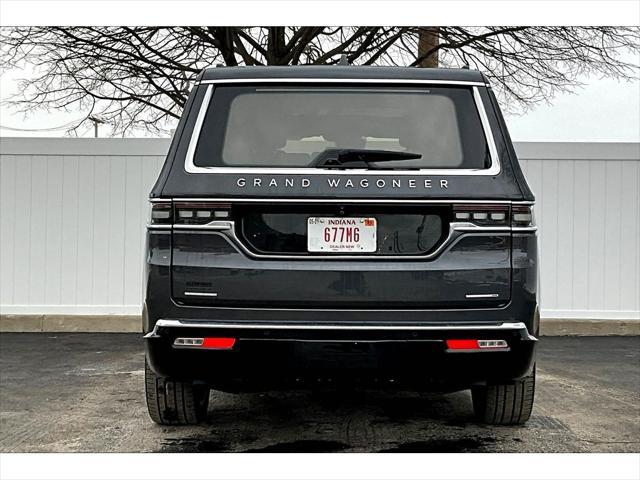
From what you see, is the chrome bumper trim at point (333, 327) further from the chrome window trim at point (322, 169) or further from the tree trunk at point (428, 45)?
the tree trunk at point (428, 45)

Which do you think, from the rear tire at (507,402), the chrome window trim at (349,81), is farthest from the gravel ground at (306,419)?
the chrome window trim at (349,81)

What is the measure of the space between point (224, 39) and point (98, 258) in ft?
13.9

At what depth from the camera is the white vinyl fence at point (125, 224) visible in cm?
1019

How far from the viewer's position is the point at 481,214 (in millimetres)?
3455

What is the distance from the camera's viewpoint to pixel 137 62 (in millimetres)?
12508

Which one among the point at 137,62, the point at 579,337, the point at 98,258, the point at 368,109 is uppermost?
the point at 137,62

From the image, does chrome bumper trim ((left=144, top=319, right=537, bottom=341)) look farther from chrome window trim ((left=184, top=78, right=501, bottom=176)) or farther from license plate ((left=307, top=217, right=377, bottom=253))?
chrome window trim ((left=184, top=78, right=501, bottom=176))

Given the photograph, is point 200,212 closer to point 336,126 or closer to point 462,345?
point 336,126

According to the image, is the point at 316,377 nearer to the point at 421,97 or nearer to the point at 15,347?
the point at 421,97

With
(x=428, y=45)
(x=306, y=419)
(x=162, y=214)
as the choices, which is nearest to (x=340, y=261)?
(x=162, y=214)

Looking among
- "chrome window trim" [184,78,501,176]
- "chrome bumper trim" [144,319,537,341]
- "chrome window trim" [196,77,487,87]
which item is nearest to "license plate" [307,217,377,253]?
"chrome window trim" [184,78,501,176]

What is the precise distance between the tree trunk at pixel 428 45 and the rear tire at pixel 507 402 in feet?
28.0

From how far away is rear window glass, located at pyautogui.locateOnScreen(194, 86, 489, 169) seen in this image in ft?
11.7

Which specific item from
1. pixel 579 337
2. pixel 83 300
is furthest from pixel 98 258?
pixel 579 337
